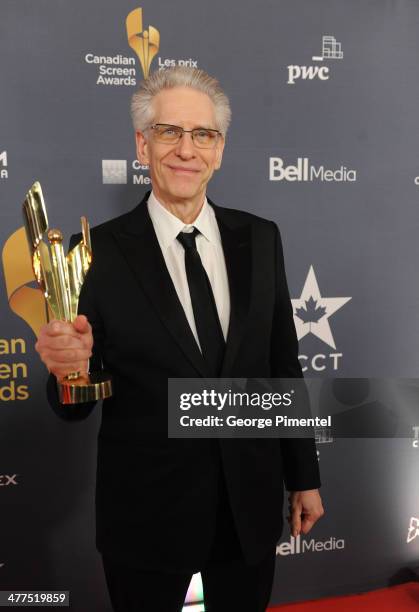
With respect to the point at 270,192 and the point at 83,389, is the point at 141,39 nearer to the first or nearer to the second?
the point at 270,192

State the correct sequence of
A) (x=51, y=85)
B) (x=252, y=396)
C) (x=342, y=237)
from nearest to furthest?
(x=252, y=396), (x=51, y=85), (x=342, y=237)

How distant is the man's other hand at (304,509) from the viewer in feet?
4.49

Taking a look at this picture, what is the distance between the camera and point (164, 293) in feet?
3.81

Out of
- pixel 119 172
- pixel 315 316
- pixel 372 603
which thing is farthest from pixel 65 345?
pixel 372 603

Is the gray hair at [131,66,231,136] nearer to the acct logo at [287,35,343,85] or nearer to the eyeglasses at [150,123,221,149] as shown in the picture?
the eyeglasses at [150,123,221,149]

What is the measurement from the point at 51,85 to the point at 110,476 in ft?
4.12

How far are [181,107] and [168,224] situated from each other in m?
0.25

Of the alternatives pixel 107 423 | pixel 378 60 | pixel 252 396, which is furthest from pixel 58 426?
pixel 378 60

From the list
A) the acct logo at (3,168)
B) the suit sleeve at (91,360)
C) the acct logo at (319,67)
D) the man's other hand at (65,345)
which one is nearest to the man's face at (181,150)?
the suit sleeve at (91,360)

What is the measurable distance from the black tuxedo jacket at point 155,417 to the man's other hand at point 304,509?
0.14m

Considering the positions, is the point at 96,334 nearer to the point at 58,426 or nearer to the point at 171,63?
the point at 58,426

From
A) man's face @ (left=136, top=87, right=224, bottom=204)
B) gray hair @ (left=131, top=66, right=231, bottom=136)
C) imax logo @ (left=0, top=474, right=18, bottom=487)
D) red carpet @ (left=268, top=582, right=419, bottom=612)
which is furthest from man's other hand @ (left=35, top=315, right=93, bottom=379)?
red carpet @ (left=268, top=582, right=419, bottom=612)

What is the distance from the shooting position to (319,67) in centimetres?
193

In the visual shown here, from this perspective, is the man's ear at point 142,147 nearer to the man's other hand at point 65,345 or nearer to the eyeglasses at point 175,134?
the eyeglasses at point 175,134
